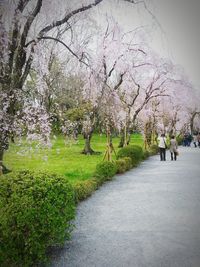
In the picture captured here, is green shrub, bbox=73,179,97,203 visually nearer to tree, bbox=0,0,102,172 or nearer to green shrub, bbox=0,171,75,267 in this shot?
tree, bbox=0,0,102,172

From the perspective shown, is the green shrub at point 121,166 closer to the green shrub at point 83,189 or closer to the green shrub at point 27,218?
the green shrub at point 83,189

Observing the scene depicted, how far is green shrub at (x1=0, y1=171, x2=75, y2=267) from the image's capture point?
5078 millimetres

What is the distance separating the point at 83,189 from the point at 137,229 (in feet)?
→ 11.3

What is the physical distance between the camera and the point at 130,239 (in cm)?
657

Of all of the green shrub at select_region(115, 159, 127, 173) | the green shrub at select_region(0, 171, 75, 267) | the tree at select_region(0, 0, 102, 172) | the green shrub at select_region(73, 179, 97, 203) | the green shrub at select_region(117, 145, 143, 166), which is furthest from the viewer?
the green shrub at select_region(117, 145, 143, 166)

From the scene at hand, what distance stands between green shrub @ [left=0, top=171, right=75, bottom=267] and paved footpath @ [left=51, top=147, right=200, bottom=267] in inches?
21.5

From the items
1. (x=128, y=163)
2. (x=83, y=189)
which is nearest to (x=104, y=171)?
(x=83, y=189)

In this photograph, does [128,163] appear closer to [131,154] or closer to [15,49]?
[131,154]

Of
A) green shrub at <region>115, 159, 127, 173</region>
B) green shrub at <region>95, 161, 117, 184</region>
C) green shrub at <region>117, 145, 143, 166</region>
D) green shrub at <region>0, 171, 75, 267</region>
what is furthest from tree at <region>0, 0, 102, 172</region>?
green shrub at <region>117, 145, 143, 166</region>

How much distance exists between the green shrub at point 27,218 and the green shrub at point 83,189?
14.1 feet

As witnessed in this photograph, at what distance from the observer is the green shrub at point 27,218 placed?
5.08 metres

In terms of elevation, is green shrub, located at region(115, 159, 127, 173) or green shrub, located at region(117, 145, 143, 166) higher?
green shrub, located at region(117, 145, 143, 166)

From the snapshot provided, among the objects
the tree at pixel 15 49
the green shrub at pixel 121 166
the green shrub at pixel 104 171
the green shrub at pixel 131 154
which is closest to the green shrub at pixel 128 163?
the green shrub at pixel 121 166

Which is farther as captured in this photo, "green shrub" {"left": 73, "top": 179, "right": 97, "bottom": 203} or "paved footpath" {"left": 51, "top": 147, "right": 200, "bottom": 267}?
"green shrub" {"left": 73, "top": 179, "right": 97, "bottom": 203}
